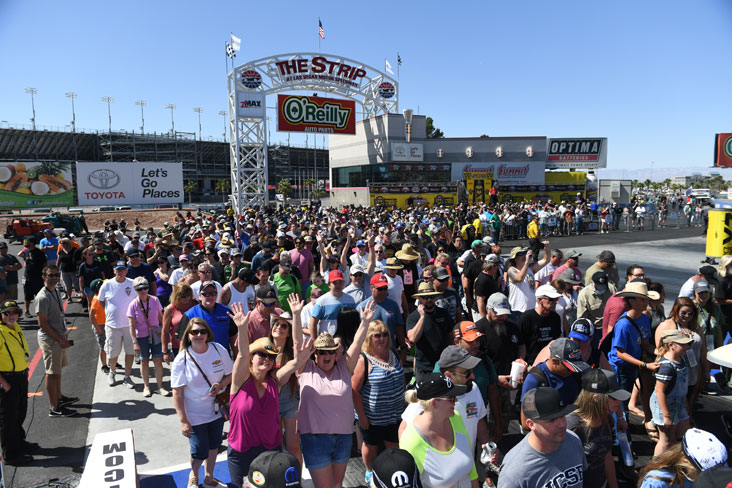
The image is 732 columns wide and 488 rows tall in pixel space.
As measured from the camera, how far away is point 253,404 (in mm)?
3654

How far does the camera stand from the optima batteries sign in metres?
45.6

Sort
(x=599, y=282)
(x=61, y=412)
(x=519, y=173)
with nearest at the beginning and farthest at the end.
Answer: (x=61, y=412), (x=599, y=282), (x=519, y=173)

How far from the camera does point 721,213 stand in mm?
8883

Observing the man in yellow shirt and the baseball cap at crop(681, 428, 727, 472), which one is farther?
the man in yellow shirt

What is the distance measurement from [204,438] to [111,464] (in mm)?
792

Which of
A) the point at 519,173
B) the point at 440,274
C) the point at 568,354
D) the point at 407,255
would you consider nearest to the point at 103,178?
the point at 519,173

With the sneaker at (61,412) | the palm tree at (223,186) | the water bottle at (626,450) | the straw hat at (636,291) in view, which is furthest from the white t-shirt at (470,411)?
the palm tree at (223,186)

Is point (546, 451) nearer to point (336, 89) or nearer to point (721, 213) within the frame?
point (721, 213)

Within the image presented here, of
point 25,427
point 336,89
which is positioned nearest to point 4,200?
point 336,89

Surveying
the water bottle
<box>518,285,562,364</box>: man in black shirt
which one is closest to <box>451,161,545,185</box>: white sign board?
<box>518,285,562,364</box>: man in black shirt

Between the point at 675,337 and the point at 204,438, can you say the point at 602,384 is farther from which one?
the point at 204,438

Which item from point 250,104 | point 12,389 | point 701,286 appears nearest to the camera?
point 12,389

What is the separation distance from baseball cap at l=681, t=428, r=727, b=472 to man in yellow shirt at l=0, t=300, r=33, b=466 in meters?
6.05

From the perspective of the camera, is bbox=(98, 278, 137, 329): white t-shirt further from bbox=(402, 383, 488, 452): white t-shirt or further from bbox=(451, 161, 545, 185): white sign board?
bbox=(451, 161, 545, 185): white sign board
